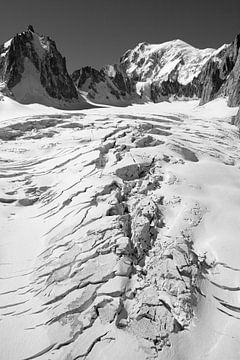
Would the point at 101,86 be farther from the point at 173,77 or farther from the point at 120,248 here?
the point at 120,248

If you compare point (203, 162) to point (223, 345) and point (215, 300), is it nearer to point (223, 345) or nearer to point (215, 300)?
point (215, 300)

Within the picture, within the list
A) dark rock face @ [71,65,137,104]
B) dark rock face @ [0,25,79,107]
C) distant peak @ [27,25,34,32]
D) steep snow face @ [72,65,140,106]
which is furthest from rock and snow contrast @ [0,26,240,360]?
dark rock face @ [71,65,137,104]

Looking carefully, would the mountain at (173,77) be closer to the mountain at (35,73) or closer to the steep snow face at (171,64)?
the steep snow face at (171,64)

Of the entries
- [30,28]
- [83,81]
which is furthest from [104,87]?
[30,28]

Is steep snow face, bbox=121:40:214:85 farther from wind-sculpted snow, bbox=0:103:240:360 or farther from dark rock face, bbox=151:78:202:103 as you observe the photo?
wind-sculpted snow, bbox=0:103:240:360

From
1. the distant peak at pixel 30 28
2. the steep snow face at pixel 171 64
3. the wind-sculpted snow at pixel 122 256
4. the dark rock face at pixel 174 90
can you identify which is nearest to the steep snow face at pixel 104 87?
the dark rock face at pixel 174 90
